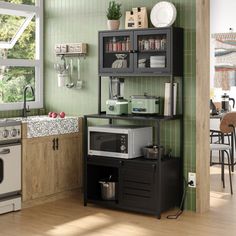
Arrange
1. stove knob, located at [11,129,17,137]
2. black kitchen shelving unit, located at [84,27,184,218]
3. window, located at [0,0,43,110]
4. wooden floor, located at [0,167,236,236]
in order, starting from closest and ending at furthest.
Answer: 1. wooden floor, located at [0,167,236,236]
2. black kitchen shelving unit, located at [84,27,184,218]
3. stove knob, located at [11,129,17,137]
4. window, located at [0,0,43,110]

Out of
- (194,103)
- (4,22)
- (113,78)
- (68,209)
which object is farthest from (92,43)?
(68,209)

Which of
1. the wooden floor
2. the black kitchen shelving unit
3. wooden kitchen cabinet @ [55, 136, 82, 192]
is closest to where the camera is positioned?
the wooden floor

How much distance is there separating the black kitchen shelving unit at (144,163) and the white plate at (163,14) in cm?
13

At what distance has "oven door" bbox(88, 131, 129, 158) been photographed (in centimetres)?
538

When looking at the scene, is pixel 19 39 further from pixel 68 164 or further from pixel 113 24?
pixel 68 164

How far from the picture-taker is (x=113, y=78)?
19.1 ft

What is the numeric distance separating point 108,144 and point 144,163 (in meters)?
0.48

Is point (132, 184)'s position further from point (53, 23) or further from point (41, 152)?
point (53, 23)

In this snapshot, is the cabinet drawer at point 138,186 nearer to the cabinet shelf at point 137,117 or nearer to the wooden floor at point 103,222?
the wooden floor at point 103,222

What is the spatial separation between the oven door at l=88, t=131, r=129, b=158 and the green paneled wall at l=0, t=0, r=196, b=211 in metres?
0.47

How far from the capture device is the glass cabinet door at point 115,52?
553cm

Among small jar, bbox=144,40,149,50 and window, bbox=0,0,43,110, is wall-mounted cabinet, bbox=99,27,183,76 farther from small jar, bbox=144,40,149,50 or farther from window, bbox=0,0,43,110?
window, bbox=0,0,43,110

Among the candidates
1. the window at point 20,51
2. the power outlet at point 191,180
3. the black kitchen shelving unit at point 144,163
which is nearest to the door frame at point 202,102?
the power outlet at point 191,180

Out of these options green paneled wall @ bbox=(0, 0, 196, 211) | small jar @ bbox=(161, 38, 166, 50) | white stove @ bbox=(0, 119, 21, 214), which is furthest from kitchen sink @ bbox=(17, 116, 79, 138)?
small jar @ bbox=(161, 38, 166, 50)
